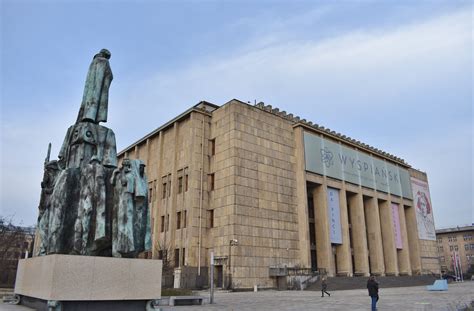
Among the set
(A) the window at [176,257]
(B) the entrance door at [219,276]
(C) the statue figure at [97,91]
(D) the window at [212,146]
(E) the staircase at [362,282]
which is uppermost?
(D) the window at [212,146]

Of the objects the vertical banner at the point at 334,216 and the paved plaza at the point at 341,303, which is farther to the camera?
the vertical banner at the point at 334,216

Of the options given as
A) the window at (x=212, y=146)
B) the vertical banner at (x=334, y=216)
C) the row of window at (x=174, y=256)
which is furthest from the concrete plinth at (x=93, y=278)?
the vertical banner at (x=334, y=216)

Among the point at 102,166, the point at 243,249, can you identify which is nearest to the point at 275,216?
the point at 243,249

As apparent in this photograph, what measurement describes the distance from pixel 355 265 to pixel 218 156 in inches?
907

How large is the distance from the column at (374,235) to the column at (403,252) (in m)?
5.95

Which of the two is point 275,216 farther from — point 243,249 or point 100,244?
point 100,244

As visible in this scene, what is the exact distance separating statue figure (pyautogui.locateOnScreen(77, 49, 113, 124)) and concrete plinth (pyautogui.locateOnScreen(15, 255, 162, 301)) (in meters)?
4.53

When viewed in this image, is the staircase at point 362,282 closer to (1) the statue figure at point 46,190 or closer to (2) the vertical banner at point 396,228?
(2) the vertical banner at point 396,228

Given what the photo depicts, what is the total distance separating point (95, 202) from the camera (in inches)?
424

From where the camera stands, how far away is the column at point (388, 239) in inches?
2016

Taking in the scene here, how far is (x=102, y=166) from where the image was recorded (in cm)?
1129

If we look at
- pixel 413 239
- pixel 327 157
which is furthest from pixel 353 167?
pixel 413 239

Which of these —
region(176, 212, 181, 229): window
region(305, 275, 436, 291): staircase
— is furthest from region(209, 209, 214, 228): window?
region(305, 275, 436, 291): staircase

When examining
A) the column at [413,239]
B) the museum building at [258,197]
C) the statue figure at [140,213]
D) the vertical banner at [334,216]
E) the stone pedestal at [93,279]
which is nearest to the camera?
the stone pedestal at [93,279]
